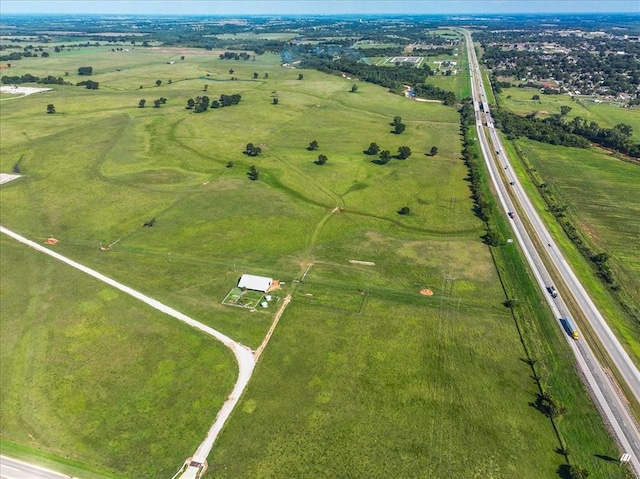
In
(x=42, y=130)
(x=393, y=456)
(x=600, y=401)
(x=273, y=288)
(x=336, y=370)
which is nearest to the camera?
(x=393, y=456)

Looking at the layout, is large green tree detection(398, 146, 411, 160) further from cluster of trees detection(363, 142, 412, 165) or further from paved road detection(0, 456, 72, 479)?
paved road detection(0, 456, 72, 479)

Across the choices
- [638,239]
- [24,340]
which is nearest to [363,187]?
[638,239]

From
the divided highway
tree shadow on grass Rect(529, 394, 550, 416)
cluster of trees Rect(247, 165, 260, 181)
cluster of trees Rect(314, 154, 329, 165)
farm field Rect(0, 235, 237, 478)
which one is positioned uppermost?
cluster of trees Rect(314, 154, 329, 165)

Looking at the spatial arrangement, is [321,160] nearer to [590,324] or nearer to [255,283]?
[255,283]

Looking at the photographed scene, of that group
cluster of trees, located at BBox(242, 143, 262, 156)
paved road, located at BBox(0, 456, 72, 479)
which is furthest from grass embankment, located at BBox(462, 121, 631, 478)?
cluster of trees, located at BBox(242, 143, 262, 156)

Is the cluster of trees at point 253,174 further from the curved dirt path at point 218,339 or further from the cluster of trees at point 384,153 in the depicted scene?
the curved dirt path at point 218,339

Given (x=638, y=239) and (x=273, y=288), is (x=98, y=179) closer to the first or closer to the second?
(x=273, y=288)
